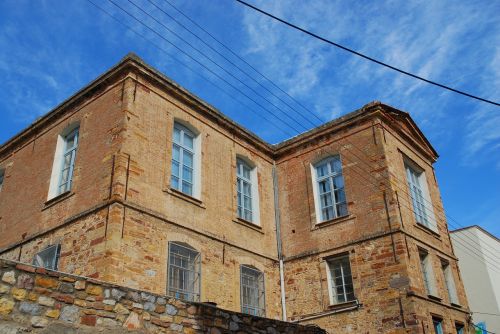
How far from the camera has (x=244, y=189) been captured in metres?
16.4

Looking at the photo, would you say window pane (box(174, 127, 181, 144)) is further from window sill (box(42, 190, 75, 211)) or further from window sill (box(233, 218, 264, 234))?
window sill (box(42, 190, 75, 211))

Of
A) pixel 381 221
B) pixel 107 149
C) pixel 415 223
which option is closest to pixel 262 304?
pixel 381 221

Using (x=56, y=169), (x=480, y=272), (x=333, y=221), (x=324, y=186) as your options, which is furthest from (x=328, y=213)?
(x=480, y=272)

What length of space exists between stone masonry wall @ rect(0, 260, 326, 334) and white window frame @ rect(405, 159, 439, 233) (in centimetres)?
996

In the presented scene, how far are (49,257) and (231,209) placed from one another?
5.20 metres

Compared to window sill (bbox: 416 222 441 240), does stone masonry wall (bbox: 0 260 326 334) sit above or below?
below

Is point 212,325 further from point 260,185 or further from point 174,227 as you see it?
point 260,185

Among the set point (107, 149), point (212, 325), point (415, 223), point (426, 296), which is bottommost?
point (212, 325)

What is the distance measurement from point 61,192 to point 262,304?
6.57 m

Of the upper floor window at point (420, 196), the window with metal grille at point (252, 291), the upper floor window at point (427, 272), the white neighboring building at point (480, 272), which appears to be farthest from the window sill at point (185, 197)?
the white neighboring building at point (480, 272)

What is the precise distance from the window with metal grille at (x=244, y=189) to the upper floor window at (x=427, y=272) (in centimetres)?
539

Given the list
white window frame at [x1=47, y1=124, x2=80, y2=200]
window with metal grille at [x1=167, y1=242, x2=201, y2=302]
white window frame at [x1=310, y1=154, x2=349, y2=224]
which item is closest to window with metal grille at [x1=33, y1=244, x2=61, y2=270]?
white window frame at [x1=47, y1=124, x2=80, y2=200]

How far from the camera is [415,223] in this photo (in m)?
15.1

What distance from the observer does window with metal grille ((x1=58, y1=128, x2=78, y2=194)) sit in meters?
13.5
